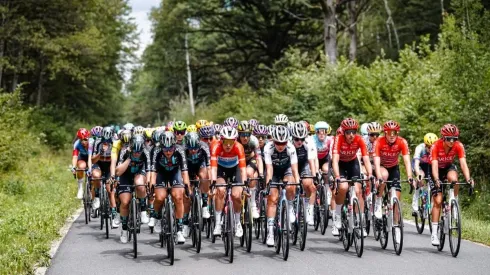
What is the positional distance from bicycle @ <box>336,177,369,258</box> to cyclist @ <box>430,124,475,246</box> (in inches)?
46.0

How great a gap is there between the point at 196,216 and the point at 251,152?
181 cm

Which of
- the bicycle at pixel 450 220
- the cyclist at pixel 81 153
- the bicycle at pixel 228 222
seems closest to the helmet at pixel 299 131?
the bicycle at pixel 228 222

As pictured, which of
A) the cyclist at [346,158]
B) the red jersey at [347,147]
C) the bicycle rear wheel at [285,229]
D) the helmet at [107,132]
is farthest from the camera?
the helmet at [107,132]

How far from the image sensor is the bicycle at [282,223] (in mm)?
11023

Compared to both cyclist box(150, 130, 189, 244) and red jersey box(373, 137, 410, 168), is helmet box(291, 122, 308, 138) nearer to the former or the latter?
red jersey box(373, 137, 410, 168)

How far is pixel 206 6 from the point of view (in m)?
41.8

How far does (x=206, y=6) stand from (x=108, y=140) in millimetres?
27505

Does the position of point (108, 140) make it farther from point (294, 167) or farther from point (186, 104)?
point (186, 104)

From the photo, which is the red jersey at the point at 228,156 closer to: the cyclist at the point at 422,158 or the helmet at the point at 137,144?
the helmet at the point at 137,144

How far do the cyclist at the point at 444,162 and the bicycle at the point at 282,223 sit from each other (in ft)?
7.83

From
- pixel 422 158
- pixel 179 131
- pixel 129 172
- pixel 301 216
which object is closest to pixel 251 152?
pixel 179 131

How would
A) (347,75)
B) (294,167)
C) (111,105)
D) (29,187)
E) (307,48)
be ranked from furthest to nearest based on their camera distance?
(111,105)
(307,48)
(347,75)
(29,187)
(294,167)

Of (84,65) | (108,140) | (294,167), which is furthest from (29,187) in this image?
(84,65)

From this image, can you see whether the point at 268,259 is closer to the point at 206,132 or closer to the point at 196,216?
the point at 196,216
